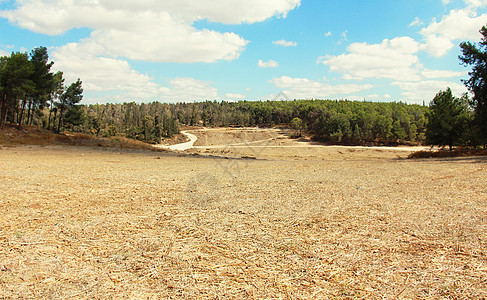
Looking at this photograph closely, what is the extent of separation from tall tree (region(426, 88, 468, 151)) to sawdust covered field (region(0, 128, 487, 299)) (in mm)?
34440

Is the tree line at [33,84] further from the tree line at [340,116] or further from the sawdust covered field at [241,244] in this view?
the sawdust covered field at [241,244]

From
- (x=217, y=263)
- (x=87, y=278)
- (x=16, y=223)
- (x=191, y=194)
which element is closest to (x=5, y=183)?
(x=16, y=223)

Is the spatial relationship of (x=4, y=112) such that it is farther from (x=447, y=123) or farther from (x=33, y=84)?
(x=447, y=123)

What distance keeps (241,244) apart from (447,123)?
41.9 meters

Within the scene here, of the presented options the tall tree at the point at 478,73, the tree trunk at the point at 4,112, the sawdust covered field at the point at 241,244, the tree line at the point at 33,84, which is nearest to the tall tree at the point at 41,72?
the tree line at the point at 33,84

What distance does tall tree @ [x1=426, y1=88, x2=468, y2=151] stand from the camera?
119 ft

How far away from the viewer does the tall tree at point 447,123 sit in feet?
119

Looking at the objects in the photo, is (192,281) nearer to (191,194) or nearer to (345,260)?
(345,260)

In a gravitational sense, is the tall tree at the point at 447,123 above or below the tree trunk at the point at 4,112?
above

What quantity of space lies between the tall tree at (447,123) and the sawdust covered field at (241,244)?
113 feet

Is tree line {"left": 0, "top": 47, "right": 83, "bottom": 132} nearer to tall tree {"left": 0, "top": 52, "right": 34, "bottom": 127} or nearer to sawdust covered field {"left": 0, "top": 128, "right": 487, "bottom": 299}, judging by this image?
tall tree {"left": 0, "top": 52, "right": 34, "bottom": 127}

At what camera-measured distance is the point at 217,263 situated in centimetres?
405

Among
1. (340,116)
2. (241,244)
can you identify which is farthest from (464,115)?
(340,116)

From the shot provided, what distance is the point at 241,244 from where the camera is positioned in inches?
185
